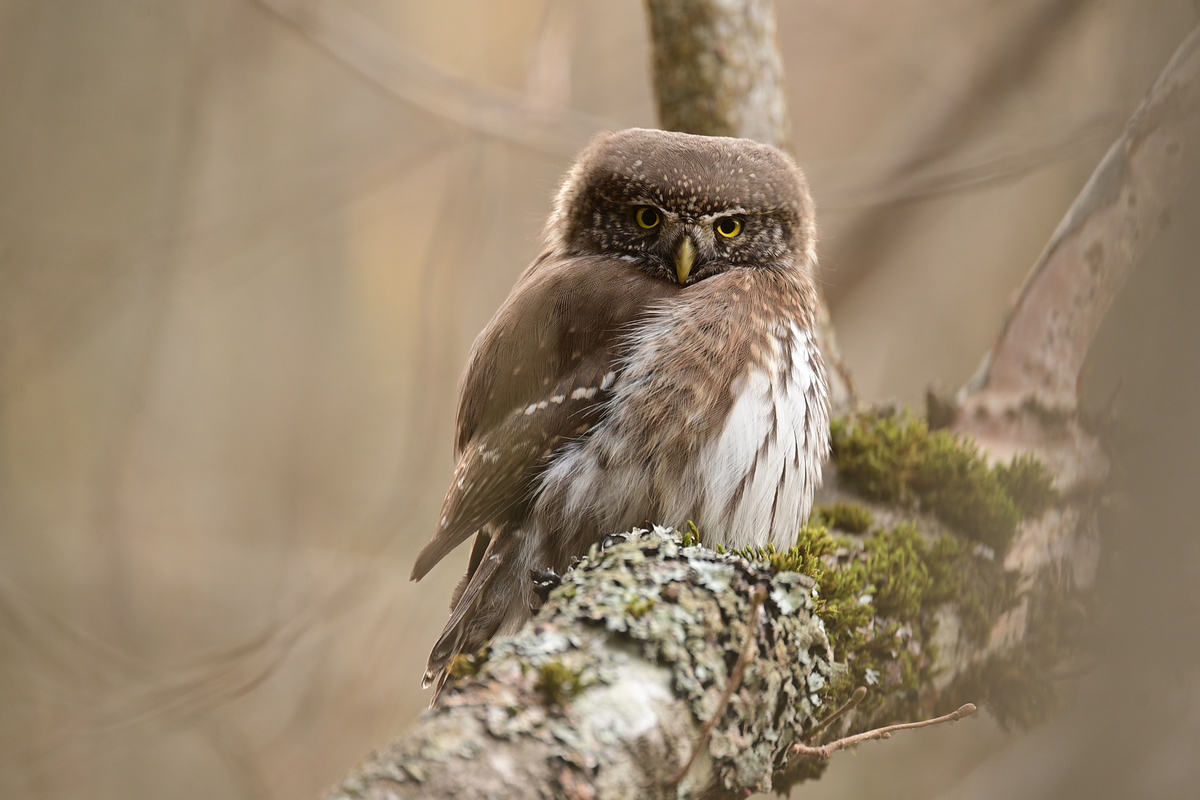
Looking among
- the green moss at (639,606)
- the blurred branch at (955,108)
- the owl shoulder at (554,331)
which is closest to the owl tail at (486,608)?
the owl shoulder at (554,331)

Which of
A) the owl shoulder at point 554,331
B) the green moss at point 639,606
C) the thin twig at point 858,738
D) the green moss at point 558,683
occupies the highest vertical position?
the owl shoulder at point 554,331

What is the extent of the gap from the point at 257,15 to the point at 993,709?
19.2 ft

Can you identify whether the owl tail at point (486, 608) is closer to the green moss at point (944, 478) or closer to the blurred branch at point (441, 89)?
the green moss at point (944, 478)

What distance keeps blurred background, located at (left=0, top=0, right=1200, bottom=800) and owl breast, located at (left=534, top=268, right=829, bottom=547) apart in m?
1.51

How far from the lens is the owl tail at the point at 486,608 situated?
2.76 m

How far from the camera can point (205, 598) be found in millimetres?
5895

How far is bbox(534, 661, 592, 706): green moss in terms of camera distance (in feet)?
5.37

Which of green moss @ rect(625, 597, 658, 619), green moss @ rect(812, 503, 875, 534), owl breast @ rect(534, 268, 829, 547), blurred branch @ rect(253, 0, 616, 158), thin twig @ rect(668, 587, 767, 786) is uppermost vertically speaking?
blurred branch @ rect(253, 0, 616, 158)

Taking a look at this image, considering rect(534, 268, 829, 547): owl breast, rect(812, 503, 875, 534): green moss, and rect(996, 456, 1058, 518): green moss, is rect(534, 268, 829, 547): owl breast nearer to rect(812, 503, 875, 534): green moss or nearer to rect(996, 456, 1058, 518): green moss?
rect(812, 503, 875, 534): green moss

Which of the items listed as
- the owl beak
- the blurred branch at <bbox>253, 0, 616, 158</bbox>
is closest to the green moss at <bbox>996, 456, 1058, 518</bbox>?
the owl beak

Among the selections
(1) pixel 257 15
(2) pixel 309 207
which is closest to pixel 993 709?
(2) pixel 309 207

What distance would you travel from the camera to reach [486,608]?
2.80 meters

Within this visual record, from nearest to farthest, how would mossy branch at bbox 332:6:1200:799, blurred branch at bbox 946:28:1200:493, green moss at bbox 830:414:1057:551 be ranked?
mossy branch at bbox 332:6:1200:799, green moss at bbox 830:414:1057:551, blurred branch at bbox 946:28:1200:493

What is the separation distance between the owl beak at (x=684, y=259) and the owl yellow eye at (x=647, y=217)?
0.40 ft
